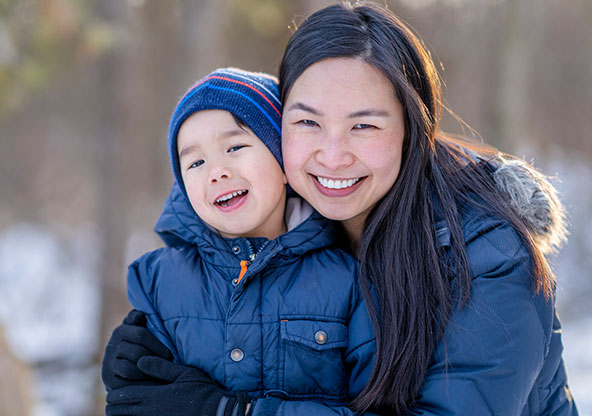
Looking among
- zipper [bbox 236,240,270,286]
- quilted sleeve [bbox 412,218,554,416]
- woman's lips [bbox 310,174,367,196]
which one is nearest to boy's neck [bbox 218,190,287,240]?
zipper [bbox 236,240,270,286]

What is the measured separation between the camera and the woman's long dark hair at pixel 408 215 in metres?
1.62

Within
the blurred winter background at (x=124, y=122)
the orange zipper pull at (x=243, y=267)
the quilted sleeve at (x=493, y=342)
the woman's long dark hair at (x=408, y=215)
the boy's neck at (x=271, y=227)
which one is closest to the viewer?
the quilted sleeve at (x=493, y=342)

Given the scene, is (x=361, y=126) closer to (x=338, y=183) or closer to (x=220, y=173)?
(x=338, y=183)

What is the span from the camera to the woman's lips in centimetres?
180

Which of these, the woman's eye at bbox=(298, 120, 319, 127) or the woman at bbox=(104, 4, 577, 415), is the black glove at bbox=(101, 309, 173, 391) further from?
→ the woman's eye at bbox=(298, 120, 319, 127)

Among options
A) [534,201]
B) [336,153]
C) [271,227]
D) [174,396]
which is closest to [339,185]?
[336,153]

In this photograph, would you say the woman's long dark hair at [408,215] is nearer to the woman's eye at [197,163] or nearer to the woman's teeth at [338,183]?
the woman's teeth at [338,183]

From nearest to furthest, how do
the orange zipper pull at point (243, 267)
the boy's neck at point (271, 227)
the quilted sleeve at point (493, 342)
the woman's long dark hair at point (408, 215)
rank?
the quilted sleeve at point (493, 342) < the woman's long dark hair at point (408, 215) < the orange zipper pull at point (243, 267) < the boy's neck at point (271, 227)

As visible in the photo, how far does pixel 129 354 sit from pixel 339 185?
0.86 metres

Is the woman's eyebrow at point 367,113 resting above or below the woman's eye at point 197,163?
above

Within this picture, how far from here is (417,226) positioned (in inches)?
69.0

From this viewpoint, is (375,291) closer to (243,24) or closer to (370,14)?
(370,14)

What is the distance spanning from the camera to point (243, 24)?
741 cm

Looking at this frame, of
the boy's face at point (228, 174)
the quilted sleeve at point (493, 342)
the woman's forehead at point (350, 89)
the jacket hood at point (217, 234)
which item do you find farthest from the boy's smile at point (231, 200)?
the quilted sleeve at point (493, 342)
